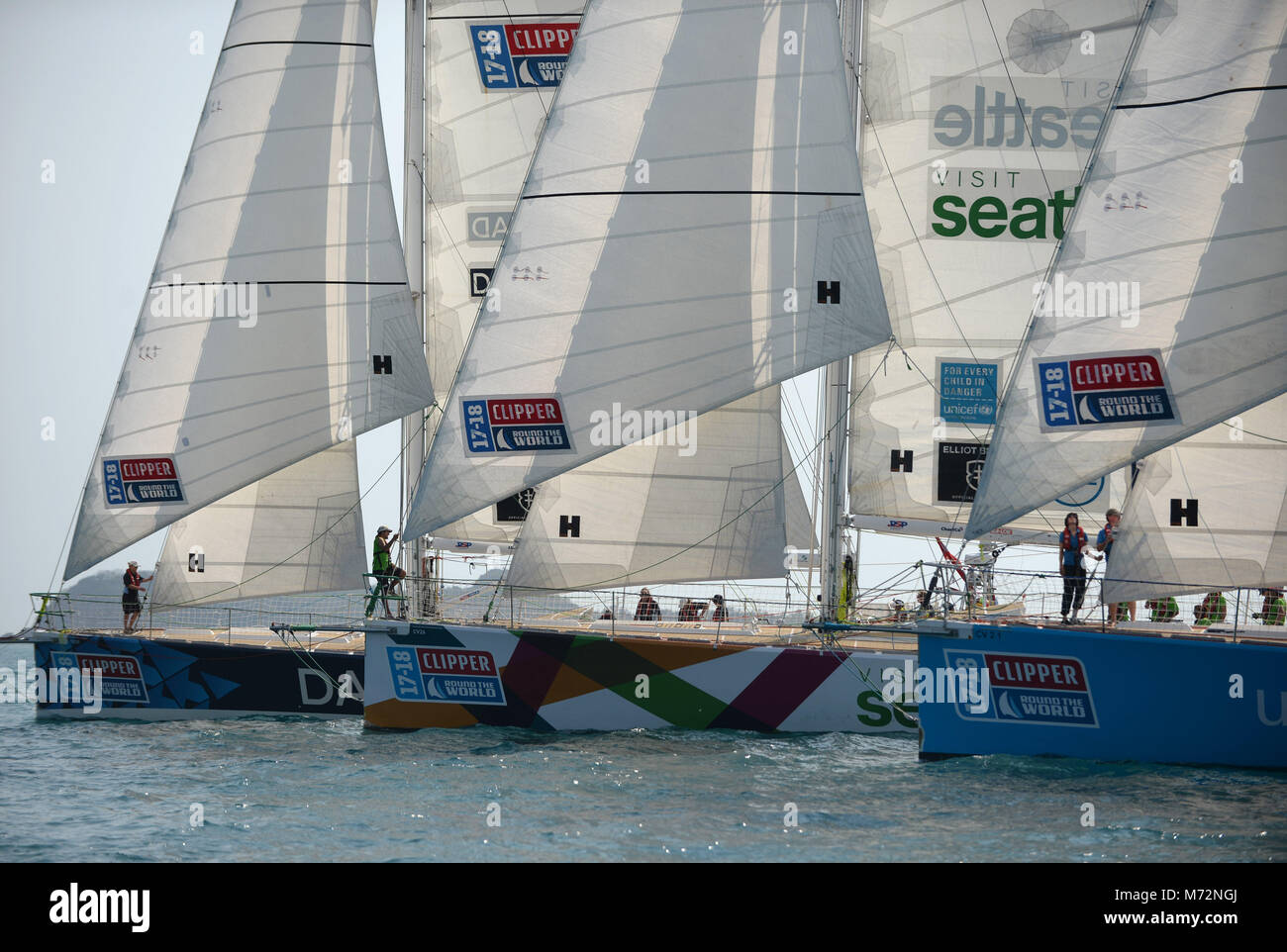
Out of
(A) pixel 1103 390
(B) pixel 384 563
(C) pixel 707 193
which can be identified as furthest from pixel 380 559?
(A) pixel 1103 390

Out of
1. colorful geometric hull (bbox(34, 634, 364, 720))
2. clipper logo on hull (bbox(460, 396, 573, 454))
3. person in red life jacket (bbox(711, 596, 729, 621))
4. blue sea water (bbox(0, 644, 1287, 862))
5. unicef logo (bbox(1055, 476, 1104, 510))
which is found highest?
clipper logo on hull (bbox(460, 396, 573, 454))

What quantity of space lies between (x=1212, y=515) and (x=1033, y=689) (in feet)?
9.13

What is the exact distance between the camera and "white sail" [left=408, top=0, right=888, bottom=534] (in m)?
18.9

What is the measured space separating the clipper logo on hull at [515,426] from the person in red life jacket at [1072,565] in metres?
5.99

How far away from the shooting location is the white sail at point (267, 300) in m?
21.6

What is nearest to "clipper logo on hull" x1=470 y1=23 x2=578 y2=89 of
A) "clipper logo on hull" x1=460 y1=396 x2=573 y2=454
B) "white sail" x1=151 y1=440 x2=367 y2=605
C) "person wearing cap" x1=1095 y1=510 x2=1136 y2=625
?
"white sail" x1=151 y1=440 x2=367 y2=605

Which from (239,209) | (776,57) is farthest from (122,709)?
(776,57)

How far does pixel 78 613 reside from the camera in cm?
2256

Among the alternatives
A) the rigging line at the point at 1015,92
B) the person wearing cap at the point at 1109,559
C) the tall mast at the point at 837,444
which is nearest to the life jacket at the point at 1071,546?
the person wearing cap at the point at 1109,559

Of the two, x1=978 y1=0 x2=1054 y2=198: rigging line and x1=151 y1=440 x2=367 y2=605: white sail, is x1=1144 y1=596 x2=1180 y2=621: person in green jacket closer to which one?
x1=978 y1=0 x2=1054 y2=198: rigging line

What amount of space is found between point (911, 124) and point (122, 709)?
46.3 feet

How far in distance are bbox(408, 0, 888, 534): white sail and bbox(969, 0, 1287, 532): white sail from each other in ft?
10.0

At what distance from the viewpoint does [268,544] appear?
74.3 ft
